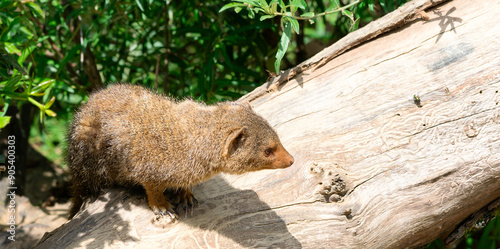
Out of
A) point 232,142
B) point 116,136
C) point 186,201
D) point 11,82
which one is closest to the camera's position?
point 11,82

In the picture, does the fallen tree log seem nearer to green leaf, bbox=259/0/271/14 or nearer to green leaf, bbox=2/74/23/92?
green leaf, bbox=259/0/271/14

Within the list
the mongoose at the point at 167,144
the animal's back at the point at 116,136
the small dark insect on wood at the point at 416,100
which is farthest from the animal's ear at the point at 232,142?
the small dark insect on wood at the point at 416,100

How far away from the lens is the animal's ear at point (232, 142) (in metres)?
3.19

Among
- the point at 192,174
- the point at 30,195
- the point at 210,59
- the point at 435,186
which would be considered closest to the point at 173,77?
the point at 210,59

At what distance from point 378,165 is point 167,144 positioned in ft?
4.88

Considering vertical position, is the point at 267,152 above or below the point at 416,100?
above

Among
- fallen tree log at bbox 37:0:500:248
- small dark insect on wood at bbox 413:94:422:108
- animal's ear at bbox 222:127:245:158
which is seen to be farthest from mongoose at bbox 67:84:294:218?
small dark insect on wood at bbox 413:94:422:108

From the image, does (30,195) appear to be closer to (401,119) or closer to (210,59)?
(210,59)

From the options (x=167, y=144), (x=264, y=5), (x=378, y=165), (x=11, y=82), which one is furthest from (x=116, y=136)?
(x=378, y=165)

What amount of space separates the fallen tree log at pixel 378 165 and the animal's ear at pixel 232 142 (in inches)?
15.3

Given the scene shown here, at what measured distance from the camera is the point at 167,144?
10.9 feet

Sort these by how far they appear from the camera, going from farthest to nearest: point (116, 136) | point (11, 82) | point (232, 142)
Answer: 1. point (116, 136)
2. point (232, 142)
3. point (11, 82)

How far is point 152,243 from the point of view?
10.4ft

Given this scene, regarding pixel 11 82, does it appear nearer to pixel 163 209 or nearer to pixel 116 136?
pixel 116 136
